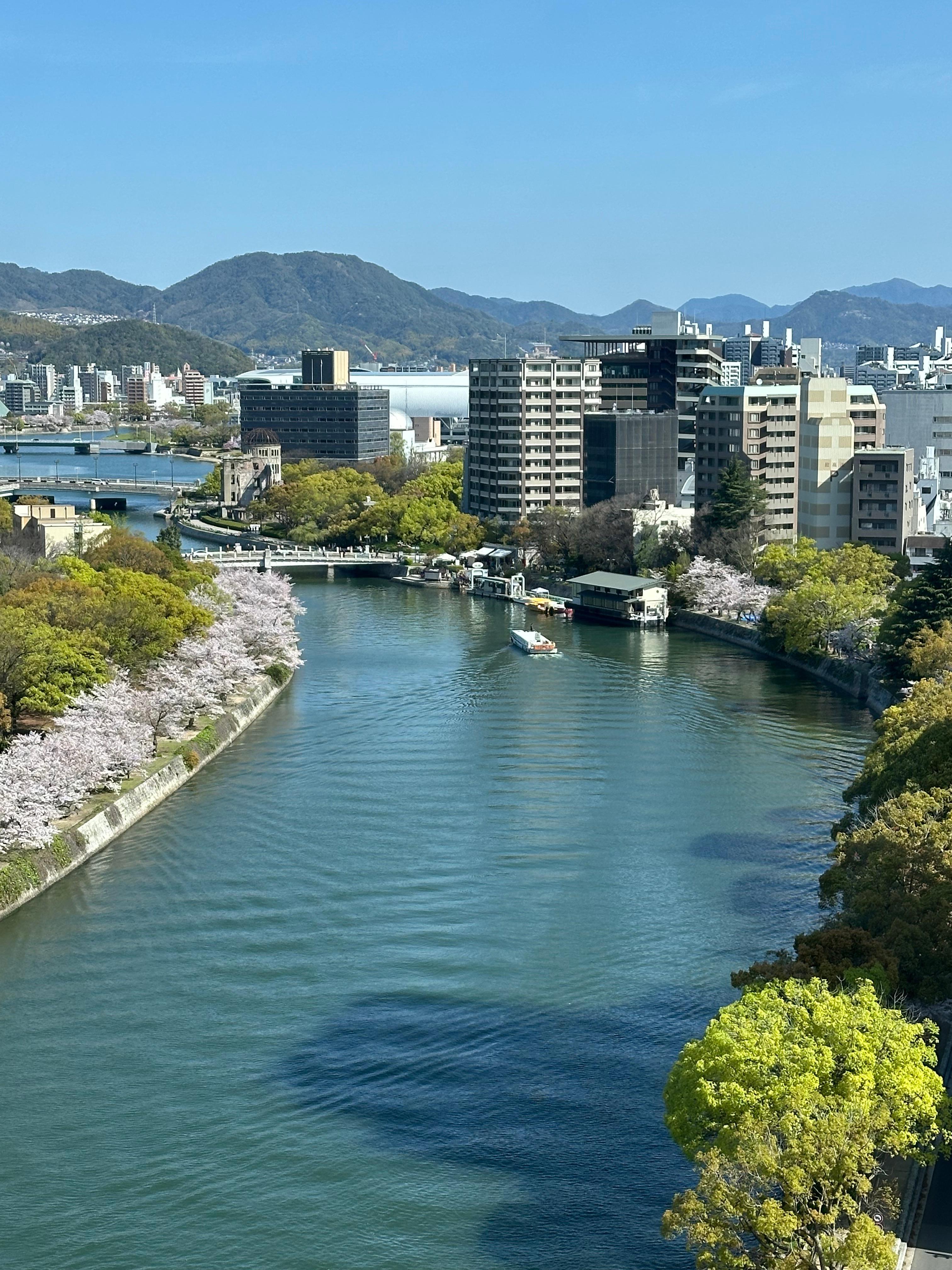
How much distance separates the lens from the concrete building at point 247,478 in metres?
40.8

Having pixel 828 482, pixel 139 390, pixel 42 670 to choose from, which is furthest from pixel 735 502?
pixel 139 390

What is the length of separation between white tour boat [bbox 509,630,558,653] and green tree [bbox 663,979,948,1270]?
14665 millimetres

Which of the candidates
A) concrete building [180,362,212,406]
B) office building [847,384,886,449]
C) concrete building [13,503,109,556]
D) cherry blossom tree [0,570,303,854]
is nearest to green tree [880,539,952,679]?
cherry blossom tree [0,570,303,854]

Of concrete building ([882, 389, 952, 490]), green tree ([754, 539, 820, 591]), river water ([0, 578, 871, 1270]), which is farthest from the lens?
concrete building ([882, 389, 952, 490])

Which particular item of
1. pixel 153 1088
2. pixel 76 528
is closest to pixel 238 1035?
pixel 153 1088

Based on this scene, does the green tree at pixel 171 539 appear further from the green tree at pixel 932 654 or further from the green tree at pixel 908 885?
the green tree at pixel 908 885

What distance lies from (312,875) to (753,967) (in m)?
4.49

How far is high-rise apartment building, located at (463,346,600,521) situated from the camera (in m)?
32.3

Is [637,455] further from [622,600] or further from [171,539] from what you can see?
[171,539]

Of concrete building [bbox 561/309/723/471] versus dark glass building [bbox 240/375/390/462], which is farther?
dark glass building [bbox 240/375/390/462]

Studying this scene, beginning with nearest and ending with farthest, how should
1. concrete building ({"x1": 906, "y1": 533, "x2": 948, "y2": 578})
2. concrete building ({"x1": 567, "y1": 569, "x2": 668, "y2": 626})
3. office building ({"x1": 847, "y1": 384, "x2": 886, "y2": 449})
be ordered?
concrete building ({"x1": 906, "y1": 533, "x2": 948, "y2": 578})
concrete building ({"x1": 567, "y1": 569, "x2": 668, "y2": 626})
office building ({"x1": 847, "y1": 384, "x2": 886, "y2": 449})

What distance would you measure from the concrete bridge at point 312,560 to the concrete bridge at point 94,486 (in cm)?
1671

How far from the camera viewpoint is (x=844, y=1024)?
6.91m

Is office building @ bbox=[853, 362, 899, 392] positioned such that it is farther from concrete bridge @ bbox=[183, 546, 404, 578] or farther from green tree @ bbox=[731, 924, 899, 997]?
green tree @ bbox=[731, 924, 899, 997]
